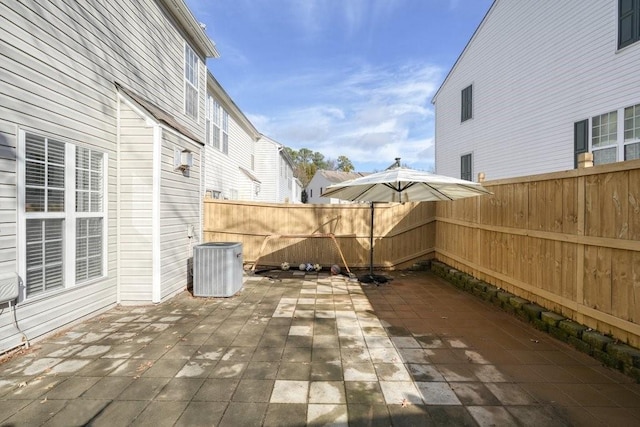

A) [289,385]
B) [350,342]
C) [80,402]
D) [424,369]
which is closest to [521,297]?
[424,369]

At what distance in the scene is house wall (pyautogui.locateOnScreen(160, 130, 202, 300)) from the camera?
4938mm

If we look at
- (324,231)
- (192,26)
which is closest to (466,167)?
(324,231)

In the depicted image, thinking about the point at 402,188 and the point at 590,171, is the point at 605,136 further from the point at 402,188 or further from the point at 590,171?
the point at 590,171

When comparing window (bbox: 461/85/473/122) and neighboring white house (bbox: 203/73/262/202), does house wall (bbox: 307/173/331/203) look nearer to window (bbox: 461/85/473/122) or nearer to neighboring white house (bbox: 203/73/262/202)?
neighboring white house (bbox: 203/73/262/202)

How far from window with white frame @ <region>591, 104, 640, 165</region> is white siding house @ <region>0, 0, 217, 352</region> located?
350 inches

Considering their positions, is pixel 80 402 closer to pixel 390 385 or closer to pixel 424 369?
pixel 390 385

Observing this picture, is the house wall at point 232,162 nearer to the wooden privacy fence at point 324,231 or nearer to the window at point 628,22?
the wooden privacy fence at point 324,231

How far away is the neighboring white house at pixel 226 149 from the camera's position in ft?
31.5

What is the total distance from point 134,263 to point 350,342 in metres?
3.61

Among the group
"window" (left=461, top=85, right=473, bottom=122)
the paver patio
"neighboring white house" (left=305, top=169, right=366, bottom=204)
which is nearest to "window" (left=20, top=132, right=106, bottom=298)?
the paver patio

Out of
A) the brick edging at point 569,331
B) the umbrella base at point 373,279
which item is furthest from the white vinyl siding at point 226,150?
the brick edging at point 569,331

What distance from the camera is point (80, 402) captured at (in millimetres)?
2314

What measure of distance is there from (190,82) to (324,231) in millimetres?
4914

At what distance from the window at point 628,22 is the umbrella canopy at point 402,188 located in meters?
4.91
